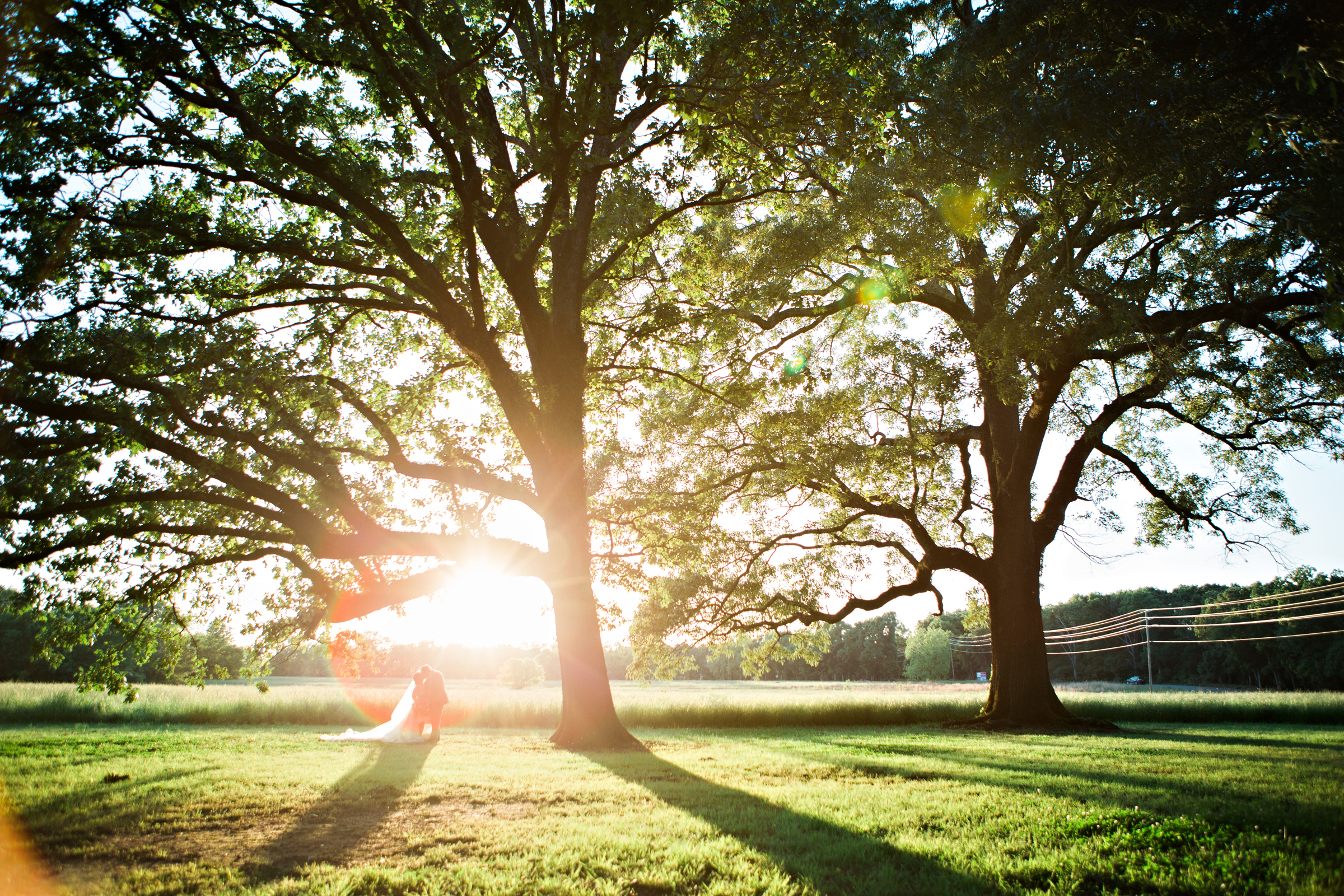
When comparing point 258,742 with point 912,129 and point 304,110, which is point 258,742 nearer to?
point 304,110

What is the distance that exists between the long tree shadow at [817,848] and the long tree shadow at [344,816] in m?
2.67

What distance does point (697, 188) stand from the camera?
45.1 feet

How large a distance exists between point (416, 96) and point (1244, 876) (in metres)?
10.7

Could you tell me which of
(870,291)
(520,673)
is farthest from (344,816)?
(520,673)

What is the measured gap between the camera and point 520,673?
57.7 meters

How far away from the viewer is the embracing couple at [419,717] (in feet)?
46.7

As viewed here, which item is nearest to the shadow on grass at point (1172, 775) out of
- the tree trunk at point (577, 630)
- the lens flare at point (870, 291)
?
the tree trunk at point (577, 630)

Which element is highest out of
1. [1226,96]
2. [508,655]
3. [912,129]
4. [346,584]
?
[912,129]

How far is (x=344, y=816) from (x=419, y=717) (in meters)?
9.13

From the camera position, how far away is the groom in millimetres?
14367

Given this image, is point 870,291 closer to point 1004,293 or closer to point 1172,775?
point 1004,293

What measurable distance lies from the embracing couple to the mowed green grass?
3.41 m

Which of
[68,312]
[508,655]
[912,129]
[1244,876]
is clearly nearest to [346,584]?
[68,312]

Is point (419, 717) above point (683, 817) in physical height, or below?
below
